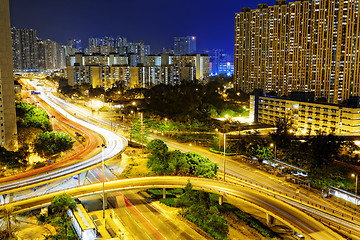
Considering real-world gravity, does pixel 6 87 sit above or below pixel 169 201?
above

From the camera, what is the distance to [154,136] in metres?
33.4

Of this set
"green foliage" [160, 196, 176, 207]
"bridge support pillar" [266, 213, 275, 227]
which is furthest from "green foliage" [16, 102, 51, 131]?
"bridge support pillar" [266, 213, 275, 227]

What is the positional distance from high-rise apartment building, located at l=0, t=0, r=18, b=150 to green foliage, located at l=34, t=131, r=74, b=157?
2522mm

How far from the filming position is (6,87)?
2591cm

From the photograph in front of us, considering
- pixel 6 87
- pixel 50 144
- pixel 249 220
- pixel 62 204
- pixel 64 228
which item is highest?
pixel 6 87

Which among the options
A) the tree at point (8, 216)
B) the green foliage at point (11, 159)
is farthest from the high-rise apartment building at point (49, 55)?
the tree at point (8, 216)

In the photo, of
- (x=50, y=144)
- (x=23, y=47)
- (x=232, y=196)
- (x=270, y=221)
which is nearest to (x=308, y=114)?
(x=270, y=221)

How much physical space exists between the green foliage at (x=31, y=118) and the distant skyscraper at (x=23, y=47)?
89.2 meters

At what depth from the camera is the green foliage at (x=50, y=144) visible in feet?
81.3

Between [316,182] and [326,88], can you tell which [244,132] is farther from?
[326,88]

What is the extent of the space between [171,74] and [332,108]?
5032cm

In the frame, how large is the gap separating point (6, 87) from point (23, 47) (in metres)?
103

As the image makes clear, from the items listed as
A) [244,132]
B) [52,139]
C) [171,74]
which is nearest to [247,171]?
[244,132]

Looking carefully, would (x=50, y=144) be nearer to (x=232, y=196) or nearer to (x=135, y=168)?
(x=135, y=168)
